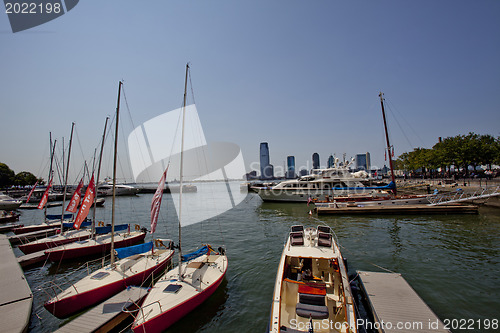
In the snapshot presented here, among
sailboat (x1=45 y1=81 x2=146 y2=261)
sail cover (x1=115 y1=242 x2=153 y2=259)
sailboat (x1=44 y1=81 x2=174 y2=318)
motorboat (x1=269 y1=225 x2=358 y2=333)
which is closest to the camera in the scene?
motorboat (x1=269 y1=225 x2=358 y2=333)

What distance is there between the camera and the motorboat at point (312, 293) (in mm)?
6344

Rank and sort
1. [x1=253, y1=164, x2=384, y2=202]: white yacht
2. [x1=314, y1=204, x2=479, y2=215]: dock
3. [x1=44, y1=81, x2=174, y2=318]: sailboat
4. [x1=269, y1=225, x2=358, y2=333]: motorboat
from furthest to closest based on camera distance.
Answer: [x1=253, y1=164, x2=384, y2=202]: white yacht, [x1=314, y1=204, x2=479, y2=215]: dock, [x1=44, y1=81, x2=174, y2=318]: sailboat, [x1=269, y1=225, x2=358, y2=333]: motorboat

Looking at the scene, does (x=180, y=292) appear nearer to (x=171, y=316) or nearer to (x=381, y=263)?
(x=171, y=316)

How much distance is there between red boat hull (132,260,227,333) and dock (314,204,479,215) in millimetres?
23630

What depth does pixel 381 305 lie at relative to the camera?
7.72 metres

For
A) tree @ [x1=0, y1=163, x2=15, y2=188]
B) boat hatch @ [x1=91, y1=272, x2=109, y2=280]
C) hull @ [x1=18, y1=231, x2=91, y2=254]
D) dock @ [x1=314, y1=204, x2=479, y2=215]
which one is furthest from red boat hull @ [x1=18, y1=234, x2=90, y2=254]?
tree @ [x1=0, y1=163, x2=15, y2=188]

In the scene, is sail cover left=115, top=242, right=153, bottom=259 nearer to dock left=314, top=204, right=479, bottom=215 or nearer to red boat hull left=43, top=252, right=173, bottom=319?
red boat hull left=43, top=252, right=173, bottom=319

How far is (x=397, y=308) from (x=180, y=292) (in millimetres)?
8260

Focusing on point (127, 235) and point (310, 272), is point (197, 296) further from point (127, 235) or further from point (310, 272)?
point (127, 235)

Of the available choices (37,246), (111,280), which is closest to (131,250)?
(111,280)

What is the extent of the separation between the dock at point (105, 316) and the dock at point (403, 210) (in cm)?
2511

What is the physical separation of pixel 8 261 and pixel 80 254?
12.5ft

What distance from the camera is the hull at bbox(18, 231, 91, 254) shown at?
1657 centimetres

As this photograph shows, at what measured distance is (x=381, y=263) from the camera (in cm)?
1301
